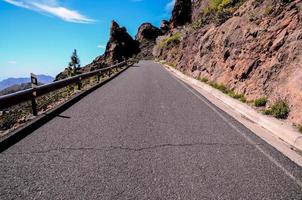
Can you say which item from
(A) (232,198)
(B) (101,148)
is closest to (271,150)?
(A) (232,198)

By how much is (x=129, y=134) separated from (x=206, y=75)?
39.6 ft

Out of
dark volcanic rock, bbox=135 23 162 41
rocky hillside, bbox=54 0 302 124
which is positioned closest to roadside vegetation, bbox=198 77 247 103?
rocky hillside, bbox=54 0 302 124

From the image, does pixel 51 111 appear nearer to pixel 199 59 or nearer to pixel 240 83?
pixel 240 83

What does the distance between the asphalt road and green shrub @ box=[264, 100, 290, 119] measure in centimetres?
101

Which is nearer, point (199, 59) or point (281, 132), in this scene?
point (281, 132)

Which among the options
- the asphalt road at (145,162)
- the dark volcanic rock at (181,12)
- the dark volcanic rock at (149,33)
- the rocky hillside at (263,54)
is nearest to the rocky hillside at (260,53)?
the rocky hillside at (263,54)

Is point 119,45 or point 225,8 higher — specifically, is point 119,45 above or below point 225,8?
below

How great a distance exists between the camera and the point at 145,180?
395 centimetres

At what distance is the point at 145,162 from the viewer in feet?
15.0

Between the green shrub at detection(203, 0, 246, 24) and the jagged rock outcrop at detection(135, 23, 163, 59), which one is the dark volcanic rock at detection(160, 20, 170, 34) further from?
the green shrub at detection(203, 0, 246, 24)

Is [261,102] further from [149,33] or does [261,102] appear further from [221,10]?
[149,33]

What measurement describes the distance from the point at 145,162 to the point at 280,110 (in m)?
4.40

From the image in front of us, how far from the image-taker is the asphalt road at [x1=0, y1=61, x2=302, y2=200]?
12.0 ft

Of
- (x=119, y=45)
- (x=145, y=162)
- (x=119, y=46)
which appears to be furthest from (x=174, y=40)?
(x=119, y=45)
